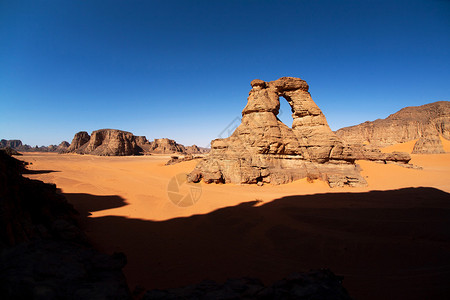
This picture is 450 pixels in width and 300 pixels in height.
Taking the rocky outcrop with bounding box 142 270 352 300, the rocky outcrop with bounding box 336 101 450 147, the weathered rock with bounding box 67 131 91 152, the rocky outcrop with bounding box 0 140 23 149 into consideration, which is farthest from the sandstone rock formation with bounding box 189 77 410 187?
the rocky outcrop with bounding box 0 140 23 149

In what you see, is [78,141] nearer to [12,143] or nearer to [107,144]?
[107,144]

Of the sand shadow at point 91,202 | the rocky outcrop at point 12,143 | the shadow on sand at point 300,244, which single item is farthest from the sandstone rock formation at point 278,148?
the rocky outcrop at point 12,143

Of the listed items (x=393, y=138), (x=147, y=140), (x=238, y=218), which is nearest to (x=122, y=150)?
(x=147, y=140)

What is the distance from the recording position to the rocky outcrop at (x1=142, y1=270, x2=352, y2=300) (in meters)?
2.00

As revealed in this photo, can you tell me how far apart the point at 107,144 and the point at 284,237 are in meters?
57.3

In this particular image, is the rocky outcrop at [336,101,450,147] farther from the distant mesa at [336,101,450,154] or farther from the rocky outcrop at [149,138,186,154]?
the rocky outcrop at [149,138,186,154]

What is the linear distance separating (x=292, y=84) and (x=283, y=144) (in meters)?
4.64

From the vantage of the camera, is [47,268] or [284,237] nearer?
[47,268]

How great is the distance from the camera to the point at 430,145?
33.8m

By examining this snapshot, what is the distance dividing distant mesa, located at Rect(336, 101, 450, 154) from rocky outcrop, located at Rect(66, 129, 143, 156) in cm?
5846

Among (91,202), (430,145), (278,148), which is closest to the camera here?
(91,202)

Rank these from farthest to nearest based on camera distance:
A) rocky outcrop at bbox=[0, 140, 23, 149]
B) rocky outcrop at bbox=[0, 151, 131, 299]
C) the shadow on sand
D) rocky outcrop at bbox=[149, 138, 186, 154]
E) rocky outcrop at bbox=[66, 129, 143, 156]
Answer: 1. rocky outcrop at bbox=[0, 140, 23, 149]
2. rocky outcrop at bbox=[149, 138, 186, 154]
3. rocky outcrop at bbox=[66, 129, 143, 156]
4. the shadow on sand
5. rocky outcrop at bbox=[0, 151, 131, 299]

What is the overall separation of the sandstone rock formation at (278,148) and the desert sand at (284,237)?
2.50m

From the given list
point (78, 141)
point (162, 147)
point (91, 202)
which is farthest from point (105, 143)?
point (91, 202)
